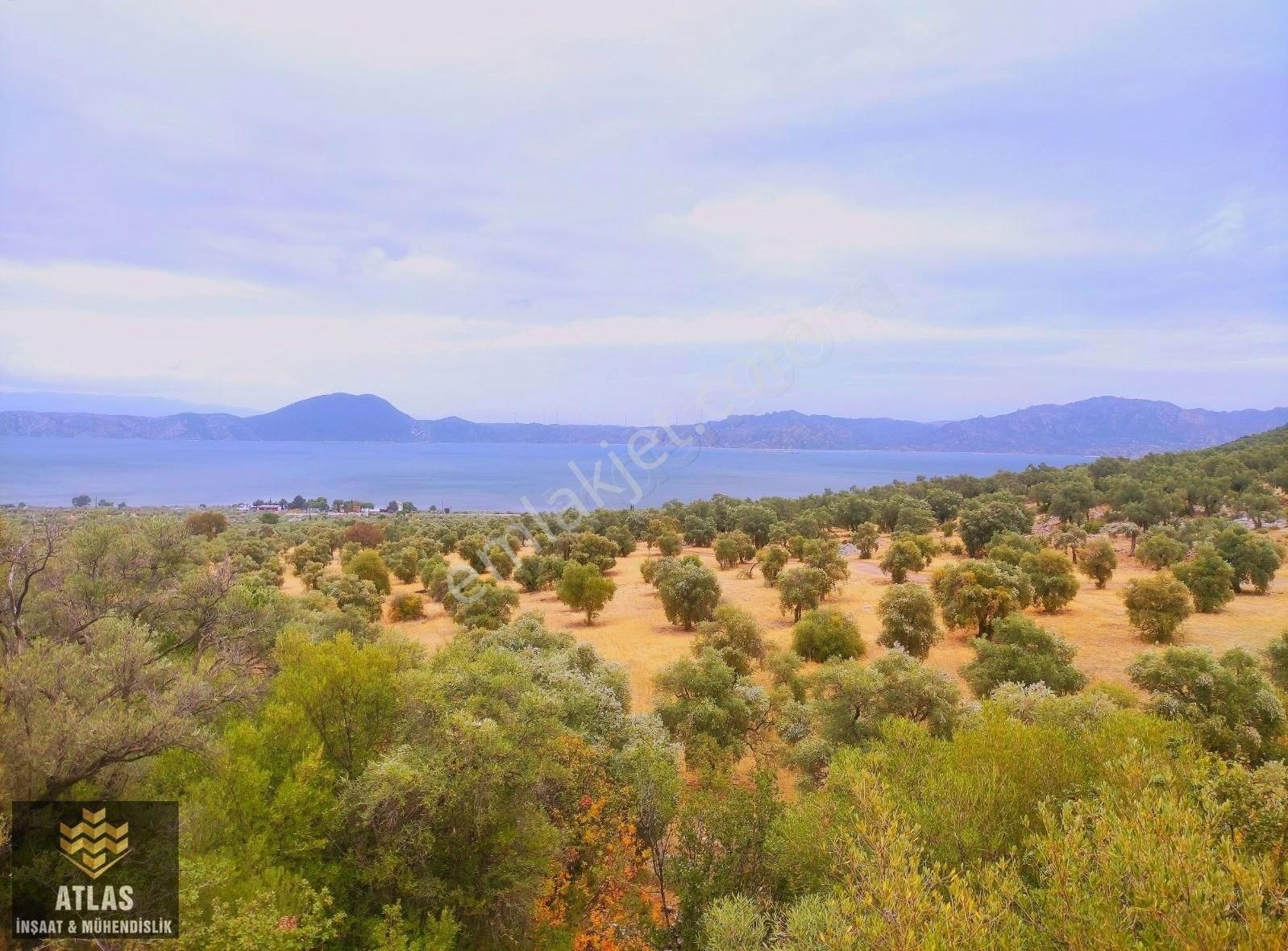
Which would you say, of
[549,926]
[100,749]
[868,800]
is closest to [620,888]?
[549,926]

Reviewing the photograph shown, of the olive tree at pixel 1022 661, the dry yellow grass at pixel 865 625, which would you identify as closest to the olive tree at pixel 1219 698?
the olive tree at pixel 1022 661

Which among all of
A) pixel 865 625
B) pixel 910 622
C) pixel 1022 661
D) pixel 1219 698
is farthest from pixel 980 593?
pixel 1219 698

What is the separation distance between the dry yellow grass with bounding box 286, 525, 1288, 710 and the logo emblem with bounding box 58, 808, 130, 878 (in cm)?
1561

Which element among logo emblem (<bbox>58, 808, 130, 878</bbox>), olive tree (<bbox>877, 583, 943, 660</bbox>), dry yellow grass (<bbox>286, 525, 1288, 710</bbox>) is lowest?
dry yellow grass (<bbox>286, 525, 1288, 710</bbox>)

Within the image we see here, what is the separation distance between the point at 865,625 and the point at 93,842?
31.3m

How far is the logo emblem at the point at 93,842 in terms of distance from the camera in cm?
765

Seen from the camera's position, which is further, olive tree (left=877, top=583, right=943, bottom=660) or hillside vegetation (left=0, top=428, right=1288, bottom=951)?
→ olive tree (left=877, top=583, right=943, bottom=660)

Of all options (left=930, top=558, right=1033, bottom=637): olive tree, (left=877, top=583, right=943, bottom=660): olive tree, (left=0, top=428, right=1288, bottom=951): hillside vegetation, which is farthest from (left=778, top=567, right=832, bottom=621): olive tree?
(left=0, top=428, right=1288, bottom=951): hillside vegetation

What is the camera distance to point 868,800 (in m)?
7.39

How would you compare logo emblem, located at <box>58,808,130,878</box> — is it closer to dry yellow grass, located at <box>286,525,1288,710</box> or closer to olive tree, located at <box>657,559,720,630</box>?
dry yellow grass, located at <box>286,525,1288,710</box>

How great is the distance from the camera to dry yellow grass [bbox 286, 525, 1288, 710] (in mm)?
26266

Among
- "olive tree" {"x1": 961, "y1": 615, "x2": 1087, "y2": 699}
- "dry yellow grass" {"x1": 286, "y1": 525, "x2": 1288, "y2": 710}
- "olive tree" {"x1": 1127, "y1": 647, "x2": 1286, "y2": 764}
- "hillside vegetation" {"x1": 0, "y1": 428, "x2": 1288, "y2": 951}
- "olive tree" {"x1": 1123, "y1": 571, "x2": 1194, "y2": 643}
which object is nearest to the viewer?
"hillside vegetation" {"x1": 0, "y1": 428, "x2": 1288, "y2": 951}

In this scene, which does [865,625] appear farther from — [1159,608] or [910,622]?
[1159,608]

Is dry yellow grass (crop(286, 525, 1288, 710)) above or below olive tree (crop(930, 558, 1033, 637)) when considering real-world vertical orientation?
below
